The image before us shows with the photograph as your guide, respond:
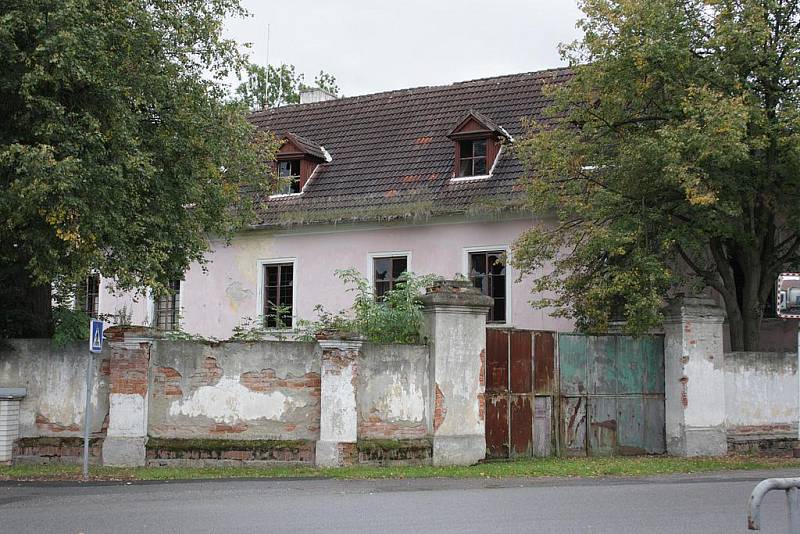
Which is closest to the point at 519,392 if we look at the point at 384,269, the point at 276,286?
the point at 384,269

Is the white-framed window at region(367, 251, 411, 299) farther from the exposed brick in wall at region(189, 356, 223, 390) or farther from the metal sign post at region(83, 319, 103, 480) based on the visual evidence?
the metal sign post at region(83, 319, 103, 480)

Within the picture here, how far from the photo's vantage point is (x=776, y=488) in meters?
7.35

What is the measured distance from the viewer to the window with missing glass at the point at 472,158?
90.1 feet

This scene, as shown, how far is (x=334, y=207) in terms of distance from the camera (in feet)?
93.4

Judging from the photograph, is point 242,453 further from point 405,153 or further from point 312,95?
point 312,95

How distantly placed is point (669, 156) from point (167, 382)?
947 centimetres

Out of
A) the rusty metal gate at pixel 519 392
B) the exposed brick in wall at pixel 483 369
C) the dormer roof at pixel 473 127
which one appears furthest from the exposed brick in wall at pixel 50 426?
the dormer roof at pixel 473 127

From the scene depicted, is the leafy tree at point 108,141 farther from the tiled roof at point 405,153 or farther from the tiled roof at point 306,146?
the tiled roof at point 306,146

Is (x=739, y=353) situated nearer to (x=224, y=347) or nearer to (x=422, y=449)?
(x=422, y=449)

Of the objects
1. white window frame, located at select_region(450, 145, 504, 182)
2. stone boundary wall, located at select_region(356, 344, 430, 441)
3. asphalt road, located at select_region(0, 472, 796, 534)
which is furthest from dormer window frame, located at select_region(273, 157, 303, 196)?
asphalt road, located at select_region(0, 472, 796, 534)

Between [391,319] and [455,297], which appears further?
[391,319]

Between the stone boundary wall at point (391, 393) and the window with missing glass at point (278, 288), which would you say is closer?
the stone boundary wall at point (391, 393)

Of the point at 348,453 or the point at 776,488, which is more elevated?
the point at 776,488

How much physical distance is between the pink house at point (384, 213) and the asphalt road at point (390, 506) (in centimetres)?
1148
